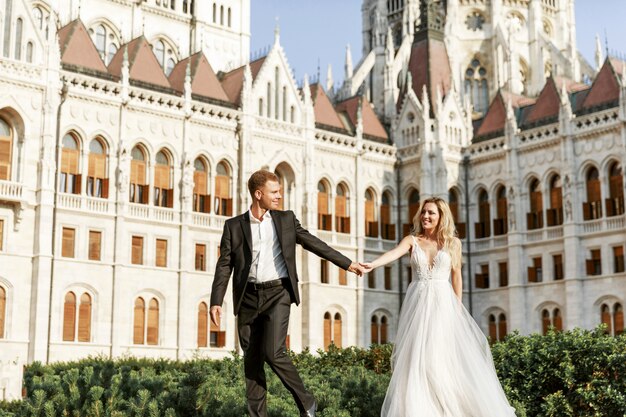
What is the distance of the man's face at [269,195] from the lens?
9.66 meters

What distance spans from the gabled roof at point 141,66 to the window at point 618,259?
2089cm

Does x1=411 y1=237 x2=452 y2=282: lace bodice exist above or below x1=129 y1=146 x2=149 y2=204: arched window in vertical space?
below

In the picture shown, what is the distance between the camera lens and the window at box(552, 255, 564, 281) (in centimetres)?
4175

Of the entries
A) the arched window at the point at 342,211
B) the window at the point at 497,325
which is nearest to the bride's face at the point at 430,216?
the arched window at the point at 342,211

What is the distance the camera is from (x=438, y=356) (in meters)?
10.0

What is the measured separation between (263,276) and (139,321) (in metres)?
28.1

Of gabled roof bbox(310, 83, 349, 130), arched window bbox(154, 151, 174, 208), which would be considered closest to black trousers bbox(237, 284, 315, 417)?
arched window bbox(154, 151, 174, 208)

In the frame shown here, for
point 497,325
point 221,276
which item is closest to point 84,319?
point 497,325

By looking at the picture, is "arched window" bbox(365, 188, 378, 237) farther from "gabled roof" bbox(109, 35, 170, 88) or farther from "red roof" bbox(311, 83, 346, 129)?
"gabled roof" bbox(109, 35, 170, 88)

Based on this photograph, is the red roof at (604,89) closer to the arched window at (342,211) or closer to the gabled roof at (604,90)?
the gabled roof at (604,90)

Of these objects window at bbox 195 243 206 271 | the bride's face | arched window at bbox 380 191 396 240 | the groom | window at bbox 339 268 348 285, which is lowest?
the groom

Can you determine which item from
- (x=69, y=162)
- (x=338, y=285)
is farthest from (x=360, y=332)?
(x=69, y=162)

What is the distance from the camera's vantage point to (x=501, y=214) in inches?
1764

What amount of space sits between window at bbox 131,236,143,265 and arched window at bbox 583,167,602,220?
19645 millimetres
